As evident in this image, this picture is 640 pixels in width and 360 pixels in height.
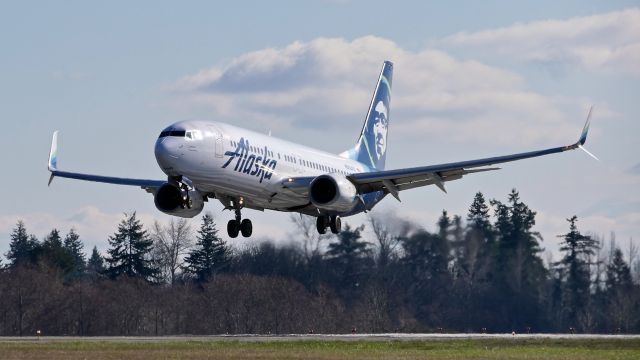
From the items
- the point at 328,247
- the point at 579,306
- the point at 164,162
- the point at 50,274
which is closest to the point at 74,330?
the point at 50,274

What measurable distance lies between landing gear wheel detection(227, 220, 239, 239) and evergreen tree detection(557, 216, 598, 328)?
3459 cm

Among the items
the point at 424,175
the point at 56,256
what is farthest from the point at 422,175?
the point at 56,256

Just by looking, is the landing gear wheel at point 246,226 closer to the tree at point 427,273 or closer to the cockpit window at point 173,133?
the cockpit window at point 173,133

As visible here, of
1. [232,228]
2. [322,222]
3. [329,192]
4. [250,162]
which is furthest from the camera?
[322,222]

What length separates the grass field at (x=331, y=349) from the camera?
53.2m

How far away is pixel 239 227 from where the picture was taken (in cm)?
6469

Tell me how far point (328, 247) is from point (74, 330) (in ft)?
63.2

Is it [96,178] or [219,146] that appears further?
[96,178]

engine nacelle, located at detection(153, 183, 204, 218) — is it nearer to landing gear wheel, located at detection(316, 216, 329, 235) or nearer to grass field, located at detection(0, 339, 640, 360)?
grass field, located at detection(0, 339, 640, 360)

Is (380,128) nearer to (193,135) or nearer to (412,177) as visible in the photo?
(412,177)

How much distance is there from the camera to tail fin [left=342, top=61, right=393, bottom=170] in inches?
3027

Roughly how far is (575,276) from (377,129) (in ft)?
77.2

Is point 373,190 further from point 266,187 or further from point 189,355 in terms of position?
point 189,355

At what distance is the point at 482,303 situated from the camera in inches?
3656
